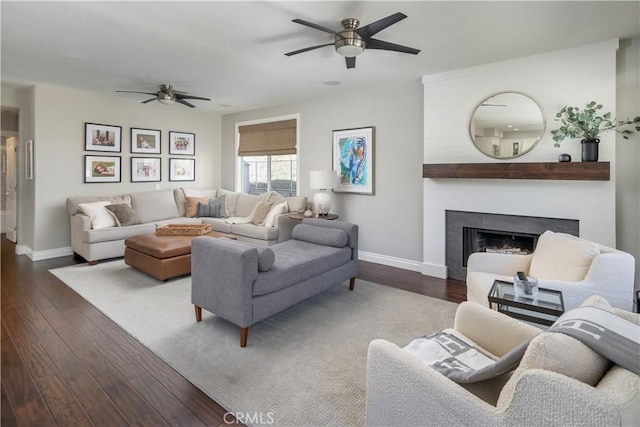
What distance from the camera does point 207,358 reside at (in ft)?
7.50

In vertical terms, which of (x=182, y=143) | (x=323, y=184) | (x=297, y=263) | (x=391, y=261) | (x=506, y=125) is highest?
(x=182, y=143)

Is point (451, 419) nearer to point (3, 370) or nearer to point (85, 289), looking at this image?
point (3, 370)

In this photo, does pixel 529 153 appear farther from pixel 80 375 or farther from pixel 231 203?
pixel 231 203

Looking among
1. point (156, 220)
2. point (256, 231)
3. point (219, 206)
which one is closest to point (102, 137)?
point (156, 220)

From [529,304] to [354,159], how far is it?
3.37m

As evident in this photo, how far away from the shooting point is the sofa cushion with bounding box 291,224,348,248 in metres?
3.44

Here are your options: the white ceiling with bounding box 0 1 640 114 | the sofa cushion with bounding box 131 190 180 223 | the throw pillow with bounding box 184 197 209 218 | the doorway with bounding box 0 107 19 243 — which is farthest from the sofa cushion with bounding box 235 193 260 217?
the doorway with bounding box 0 107 19 243

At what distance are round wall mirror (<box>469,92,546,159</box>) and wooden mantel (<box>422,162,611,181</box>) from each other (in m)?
0.18

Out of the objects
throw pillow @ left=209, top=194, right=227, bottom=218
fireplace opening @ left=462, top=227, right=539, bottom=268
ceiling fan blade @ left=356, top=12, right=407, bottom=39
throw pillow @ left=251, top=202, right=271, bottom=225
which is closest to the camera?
ceiling fan blade @ left=356, top=12, right=407, bottom=39

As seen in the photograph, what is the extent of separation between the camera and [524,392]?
2.97 feet

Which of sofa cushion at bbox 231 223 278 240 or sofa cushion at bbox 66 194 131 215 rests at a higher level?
sofa cushion at bbox 66 194 131 215

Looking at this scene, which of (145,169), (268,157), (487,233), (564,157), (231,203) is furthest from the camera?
(268,157)

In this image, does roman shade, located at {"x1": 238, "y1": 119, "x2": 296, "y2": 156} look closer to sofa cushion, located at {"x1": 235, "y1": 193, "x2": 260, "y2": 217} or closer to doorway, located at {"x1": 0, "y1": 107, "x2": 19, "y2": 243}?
sofa cushion, located at {"x1": 235, "y1": 193, "x2": 260, "y2": 217}

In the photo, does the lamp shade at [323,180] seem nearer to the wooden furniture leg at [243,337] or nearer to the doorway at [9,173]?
the wooden furniture leg at [243,337]
